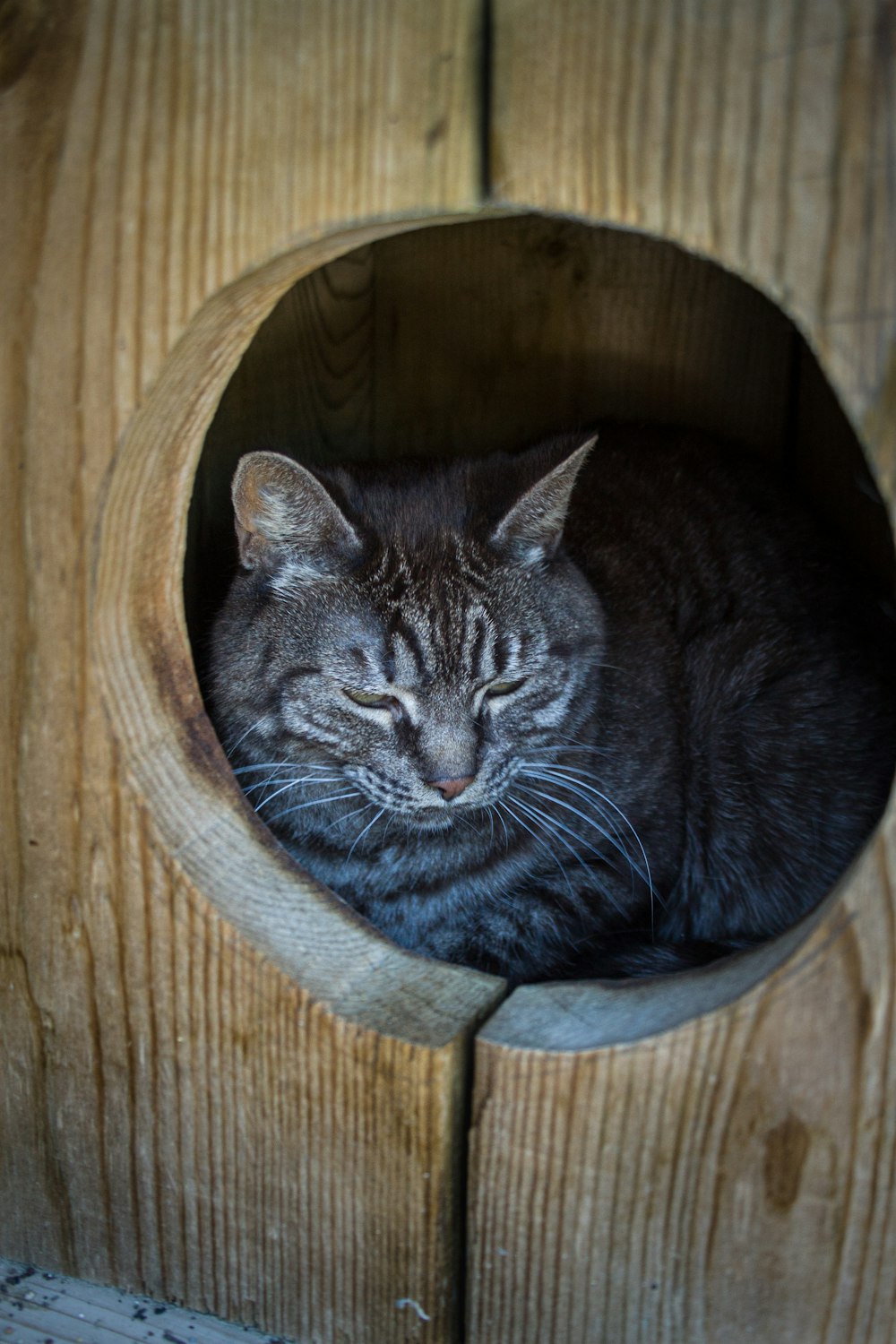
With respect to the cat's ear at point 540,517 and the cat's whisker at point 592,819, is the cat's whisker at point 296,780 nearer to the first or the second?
the cat's whisker at point 592,819

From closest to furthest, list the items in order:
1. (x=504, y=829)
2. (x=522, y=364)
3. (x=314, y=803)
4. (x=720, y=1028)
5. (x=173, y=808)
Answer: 1. (x=720, y=1028)
2. (x=173, y=808)
3. (x=314, y=803)
4. (x=504, y=829)
5. (x=522, y=364)

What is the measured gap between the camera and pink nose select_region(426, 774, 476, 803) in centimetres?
211

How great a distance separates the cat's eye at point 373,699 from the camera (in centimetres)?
214

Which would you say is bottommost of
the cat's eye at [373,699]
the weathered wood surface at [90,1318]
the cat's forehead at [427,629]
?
the weathered wood surface at [90,1318]

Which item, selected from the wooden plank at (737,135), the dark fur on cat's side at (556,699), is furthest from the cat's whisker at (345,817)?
the wooden plank at (737,135)

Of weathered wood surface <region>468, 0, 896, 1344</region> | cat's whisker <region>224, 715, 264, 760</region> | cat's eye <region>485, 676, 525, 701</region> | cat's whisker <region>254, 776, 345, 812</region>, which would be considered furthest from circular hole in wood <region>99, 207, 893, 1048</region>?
weathered wood surface <region>468, 0, 896, 1344</region>

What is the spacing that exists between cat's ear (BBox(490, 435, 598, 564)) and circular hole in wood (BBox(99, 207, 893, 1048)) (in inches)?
26.7

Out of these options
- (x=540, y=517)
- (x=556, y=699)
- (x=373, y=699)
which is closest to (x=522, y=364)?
(x=540, y=517)

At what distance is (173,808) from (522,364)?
1592mm

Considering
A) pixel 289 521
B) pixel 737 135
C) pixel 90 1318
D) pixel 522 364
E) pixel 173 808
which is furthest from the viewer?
pixel 522 364

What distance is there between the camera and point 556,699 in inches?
90.3

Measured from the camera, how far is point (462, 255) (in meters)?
2.81

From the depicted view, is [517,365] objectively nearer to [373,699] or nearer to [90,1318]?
[373,699]

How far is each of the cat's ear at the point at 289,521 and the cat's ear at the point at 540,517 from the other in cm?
28
